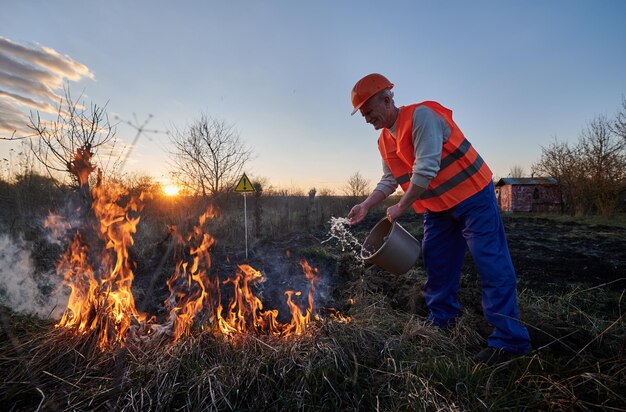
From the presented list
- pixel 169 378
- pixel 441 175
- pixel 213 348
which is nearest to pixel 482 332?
pixel 441 175

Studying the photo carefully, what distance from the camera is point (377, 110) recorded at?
273 centimetres

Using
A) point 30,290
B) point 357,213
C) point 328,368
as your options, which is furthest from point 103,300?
point 30,290

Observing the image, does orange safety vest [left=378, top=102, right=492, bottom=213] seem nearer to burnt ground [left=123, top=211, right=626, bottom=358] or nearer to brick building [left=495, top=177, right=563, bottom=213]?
burnt ground [left=123, top=211, right=626, bottom=358]

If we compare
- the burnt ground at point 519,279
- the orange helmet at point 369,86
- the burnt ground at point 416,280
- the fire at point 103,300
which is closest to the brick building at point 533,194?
the burnt ground at point 519,279

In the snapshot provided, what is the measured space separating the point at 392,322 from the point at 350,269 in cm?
246

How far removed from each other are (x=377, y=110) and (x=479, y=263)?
4.76ft

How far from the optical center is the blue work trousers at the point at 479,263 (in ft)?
7.88

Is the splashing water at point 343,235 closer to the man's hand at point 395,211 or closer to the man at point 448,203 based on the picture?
the man's hand at point 395,211

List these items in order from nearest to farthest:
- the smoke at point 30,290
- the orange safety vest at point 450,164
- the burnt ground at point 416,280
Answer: the orange safety vest at point 450,164, the burnt ground at point 416,280, the smoke at point 30,290

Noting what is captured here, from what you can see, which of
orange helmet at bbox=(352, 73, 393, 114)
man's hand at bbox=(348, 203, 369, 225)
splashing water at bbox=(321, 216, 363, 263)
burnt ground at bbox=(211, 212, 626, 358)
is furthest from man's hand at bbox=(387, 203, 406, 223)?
burnt ground at bbox=(211, 212, 626, 358)

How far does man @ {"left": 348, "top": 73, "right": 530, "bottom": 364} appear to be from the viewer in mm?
2432

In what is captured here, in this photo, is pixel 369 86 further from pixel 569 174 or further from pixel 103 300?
pixel 569 174

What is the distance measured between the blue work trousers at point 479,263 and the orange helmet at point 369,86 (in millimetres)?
1137

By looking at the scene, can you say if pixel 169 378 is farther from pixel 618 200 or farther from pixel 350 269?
pixel 618 200
